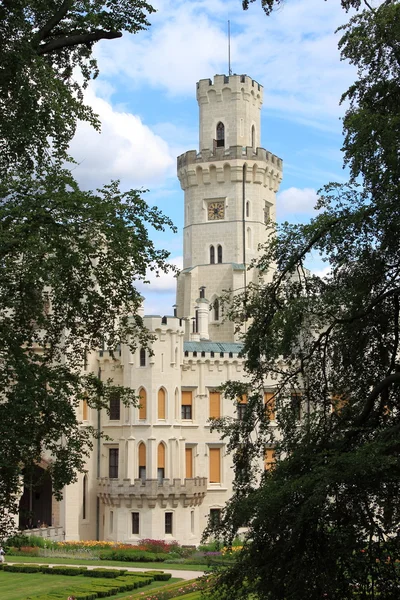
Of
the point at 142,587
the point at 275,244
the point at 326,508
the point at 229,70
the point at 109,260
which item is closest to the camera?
A: the point at 326,508

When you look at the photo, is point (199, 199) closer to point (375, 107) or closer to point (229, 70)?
point (229, 70)

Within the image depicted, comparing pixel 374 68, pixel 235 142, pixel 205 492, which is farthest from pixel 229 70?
pixel 374 68

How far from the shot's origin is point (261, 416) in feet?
56.0

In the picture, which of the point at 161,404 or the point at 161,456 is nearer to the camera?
the point at 161,456

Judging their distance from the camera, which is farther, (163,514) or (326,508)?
(163,514)

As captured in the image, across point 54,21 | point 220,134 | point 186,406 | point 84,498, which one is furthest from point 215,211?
point 54,21

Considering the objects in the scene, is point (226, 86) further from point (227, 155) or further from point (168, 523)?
point (168, 523)

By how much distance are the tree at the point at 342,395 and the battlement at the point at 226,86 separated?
45.0 meters

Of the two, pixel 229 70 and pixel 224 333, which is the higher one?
pixel 229 70

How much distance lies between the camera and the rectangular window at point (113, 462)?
47125mm

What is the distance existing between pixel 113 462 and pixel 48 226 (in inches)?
1323

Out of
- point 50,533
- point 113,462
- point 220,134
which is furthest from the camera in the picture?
point 220,134

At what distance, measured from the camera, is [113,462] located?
155ft

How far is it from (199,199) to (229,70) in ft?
29.1
